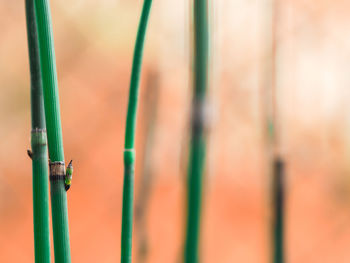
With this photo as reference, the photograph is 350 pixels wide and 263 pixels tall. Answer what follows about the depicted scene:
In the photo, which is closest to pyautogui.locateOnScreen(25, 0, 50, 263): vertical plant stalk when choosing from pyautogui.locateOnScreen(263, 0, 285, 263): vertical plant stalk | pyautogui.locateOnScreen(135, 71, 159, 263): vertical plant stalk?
pyautogui.locateOnScreen(263, 0, 285, 263): vertical plant stalk

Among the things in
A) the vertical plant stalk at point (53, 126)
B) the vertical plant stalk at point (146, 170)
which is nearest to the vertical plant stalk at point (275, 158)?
the vertical plant stalk at point (53, 126)

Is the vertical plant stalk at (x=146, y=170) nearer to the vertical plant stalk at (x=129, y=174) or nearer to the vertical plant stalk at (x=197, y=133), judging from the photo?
the vertical plant stalk at (x=129, y=174)

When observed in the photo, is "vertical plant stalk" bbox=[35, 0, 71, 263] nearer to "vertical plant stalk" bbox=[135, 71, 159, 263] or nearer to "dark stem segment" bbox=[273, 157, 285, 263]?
"dark stem segment" bbox=[273, 157, 285, 263]

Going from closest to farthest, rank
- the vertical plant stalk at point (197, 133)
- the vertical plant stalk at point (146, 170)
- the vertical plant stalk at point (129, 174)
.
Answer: the vertical plant stalk at point (197, 133) → the vertical plant stalk at point (129, 174) → the vertical plant stalk at point (146, 170)

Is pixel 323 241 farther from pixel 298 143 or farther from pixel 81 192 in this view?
pixel 81 192

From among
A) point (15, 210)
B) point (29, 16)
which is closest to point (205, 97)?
point (29, 16)

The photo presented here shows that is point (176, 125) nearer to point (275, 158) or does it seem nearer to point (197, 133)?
point (275, 158)
